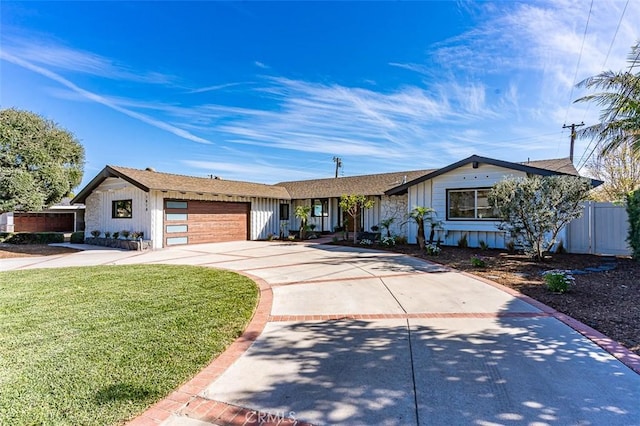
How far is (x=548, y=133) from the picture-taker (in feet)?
76.7

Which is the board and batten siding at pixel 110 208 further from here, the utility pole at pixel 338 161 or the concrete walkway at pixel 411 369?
the utility pole at pixel 338 161

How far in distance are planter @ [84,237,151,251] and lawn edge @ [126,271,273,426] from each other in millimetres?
11655

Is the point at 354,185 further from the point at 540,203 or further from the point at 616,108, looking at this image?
the point at 616,108

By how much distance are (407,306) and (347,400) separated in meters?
2.89

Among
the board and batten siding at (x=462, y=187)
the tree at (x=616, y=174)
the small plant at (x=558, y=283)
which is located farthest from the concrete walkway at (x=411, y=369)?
the tree at (x=616, y=174)

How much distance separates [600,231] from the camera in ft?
36.1

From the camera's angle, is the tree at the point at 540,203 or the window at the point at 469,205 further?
the window at the point at 469,205

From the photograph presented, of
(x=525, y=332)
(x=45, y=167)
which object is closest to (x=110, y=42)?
(x=45, y=167)

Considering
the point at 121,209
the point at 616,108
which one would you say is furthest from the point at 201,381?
the point at 121,209

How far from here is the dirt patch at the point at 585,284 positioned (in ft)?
14.7

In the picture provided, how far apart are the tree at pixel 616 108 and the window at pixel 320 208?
1370 centimetres

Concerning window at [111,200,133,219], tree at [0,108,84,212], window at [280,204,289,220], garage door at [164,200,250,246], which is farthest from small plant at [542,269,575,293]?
tree at [0,108,84,212]

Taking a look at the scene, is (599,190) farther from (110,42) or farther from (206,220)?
(110,42)

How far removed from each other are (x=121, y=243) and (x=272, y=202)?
28.7 ft
